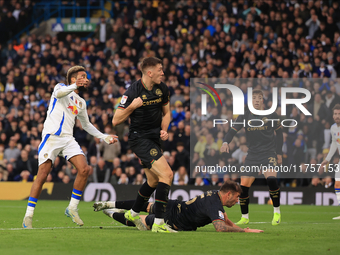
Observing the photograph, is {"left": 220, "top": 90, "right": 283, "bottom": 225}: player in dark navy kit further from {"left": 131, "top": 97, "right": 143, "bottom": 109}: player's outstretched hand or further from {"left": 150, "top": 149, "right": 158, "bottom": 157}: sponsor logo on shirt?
{"left": 131, "top": 97, "right": 143, "bottom": 109}: player's outstretched hand

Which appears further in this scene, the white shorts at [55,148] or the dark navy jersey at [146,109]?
the white shorts at [55,148]

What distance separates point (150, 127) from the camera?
7.62 m

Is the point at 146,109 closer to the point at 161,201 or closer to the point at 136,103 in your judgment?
the point at 136,103

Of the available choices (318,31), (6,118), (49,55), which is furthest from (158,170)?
(49,55)

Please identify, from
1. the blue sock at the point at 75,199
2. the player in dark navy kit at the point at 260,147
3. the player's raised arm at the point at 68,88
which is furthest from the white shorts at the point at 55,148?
the player in dark navy kit at the point at 260,147

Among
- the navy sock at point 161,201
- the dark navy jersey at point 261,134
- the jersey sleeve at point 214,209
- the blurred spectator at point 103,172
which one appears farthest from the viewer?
the blurred spectator at point 103,172

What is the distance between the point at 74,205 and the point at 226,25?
14.4 m

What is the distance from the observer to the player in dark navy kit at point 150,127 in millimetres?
7289

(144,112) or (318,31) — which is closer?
(144,112)

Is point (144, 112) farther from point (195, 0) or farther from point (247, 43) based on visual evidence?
point (195, 0)

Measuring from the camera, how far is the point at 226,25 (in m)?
21.0

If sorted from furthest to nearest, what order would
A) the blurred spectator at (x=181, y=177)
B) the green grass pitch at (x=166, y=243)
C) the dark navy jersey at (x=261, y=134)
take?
the blurred spectator at (x=181, y=177) < the dark navy jersey at (x=261, y=134) < the green grass pitch at (x=166, y=243)

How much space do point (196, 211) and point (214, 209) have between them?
14.4 inches

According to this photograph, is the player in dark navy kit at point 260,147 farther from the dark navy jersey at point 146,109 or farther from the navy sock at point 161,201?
the navy sock at point 161,201
